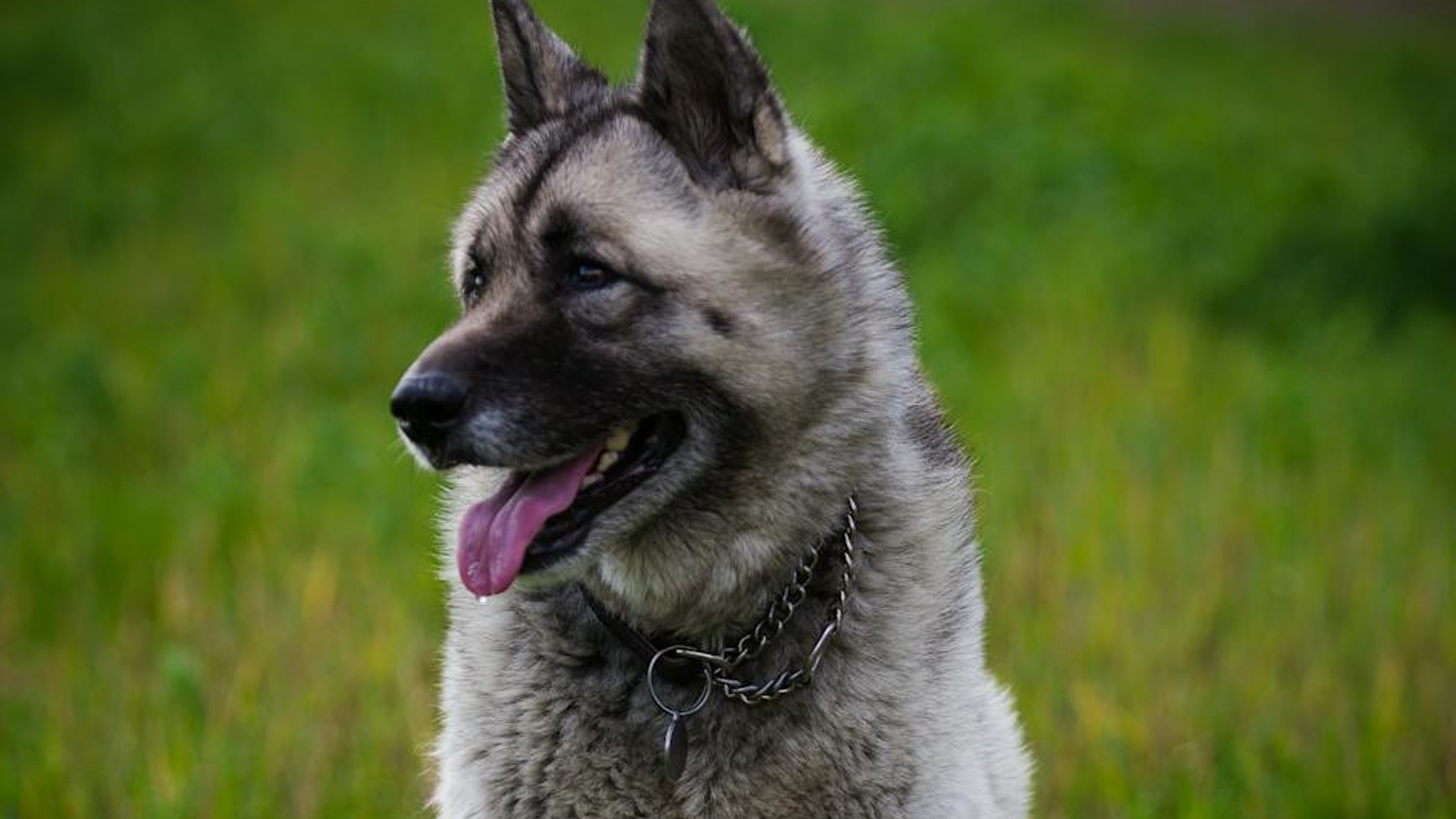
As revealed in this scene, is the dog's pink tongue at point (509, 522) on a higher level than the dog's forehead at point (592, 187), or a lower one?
lower

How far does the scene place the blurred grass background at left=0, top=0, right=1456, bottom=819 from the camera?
4.60 meters

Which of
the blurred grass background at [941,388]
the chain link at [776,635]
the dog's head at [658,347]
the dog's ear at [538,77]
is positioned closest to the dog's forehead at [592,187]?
the dog's head at [658,347]

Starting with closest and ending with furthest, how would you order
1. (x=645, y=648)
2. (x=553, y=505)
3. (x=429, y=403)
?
(x=429, y=403) < (x=553, y=505) < (x=645, y=648)

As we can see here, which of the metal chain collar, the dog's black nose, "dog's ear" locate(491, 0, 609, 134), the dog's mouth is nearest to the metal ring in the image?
the metal chain collar

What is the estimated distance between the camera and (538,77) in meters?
3.27

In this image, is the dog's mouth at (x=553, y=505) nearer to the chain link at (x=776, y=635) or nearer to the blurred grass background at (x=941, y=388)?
the chain link at (x=776, y=635)

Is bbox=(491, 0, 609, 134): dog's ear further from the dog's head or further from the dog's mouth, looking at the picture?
the dog's mouth

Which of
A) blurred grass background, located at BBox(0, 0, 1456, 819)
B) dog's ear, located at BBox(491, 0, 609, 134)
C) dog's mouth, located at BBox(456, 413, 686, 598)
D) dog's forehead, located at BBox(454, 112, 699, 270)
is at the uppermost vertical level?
dog's ear, located at BBox(491, 0, 609, 134)

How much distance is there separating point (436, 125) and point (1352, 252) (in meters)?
6.99

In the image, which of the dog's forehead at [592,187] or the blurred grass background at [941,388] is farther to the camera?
the blurred grass background at [941,388]

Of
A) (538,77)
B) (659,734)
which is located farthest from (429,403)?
(538,77)

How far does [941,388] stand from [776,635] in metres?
4.27

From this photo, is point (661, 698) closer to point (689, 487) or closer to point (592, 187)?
point (689, 487)

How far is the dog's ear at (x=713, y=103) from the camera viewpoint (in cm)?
291
